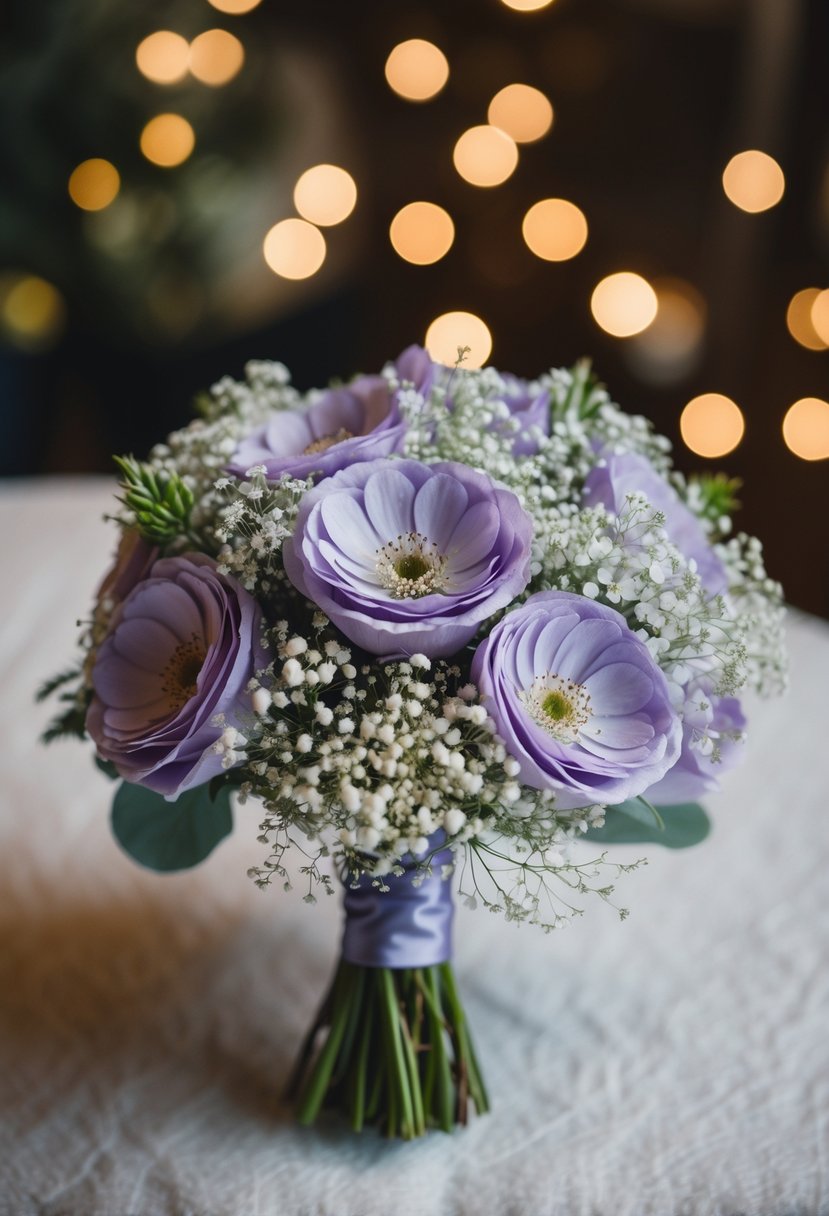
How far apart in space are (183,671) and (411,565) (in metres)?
0.16

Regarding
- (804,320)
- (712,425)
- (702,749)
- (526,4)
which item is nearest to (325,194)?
(526,4)

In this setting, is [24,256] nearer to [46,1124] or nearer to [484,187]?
[484,187]

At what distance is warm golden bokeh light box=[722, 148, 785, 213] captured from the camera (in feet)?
9.53

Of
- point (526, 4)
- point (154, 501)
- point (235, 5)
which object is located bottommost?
point (154, 501)

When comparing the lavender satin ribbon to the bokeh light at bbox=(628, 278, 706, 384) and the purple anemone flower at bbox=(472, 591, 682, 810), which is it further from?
the bokeh light at bbox=(628, 278, 706, 384)

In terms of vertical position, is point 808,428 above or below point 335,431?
above

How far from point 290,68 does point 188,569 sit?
9.55ft

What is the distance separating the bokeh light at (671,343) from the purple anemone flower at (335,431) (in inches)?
102

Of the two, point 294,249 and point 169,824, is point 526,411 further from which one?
point 294,249

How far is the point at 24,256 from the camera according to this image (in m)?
2.75

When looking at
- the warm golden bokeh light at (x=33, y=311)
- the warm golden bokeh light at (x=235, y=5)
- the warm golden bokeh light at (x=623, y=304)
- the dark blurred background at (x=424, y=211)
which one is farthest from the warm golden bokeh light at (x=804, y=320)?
the warm golden bokeh light at (x=33, y=311)

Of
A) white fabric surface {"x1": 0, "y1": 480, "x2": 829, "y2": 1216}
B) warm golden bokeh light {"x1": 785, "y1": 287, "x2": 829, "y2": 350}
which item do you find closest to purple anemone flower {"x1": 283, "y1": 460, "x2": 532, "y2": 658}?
white fabric surface {"x1": 0, "y1": 480, "x2": 829, "y2": 1216}

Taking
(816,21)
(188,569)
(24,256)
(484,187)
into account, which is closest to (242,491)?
(188,569)

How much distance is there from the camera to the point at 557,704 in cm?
66
